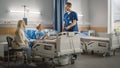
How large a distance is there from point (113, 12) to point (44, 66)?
4.87 meters

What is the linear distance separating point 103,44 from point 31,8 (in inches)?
117

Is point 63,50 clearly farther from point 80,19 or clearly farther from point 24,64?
point 80,19

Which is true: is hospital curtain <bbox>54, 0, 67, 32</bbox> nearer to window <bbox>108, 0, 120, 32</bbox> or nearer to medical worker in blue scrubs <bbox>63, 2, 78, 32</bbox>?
medical worker in blue scrubs <bbox>63, 2, 78, 32</bbox>

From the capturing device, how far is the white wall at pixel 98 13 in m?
8.63

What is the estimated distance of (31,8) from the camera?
712 centimetres

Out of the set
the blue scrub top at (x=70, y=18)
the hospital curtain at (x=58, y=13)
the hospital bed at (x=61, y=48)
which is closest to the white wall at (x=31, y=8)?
the hospital curtain at (x=58, y=13)

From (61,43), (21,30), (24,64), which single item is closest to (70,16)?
(61,43)

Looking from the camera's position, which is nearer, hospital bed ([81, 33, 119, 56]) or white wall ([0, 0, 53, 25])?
white wall ([0, 0, 53, 25])

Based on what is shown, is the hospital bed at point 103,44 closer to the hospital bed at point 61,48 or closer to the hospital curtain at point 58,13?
the hospital curtain at point 58,13

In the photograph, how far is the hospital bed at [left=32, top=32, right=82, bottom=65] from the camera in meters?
4.98

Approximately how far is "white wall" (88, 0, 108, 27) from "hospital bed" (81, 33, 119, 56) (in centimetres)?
178

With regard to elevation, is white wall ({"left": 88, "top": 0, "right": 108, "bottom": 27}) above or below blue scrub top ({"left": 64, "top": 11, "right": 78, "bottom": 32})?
above

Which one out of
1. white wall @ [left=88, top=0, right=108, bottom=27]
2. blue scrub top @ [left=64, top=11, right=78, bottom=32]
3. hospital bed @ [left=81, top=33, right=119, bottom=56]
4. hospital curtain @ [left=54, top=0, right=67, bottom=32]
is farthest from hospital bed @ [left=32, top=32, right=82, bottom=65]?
white wall @ [left=88, top=0, right=108, bottom=27]

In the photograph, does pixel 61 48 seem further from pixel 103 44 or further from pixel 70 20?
pixel 103 44
